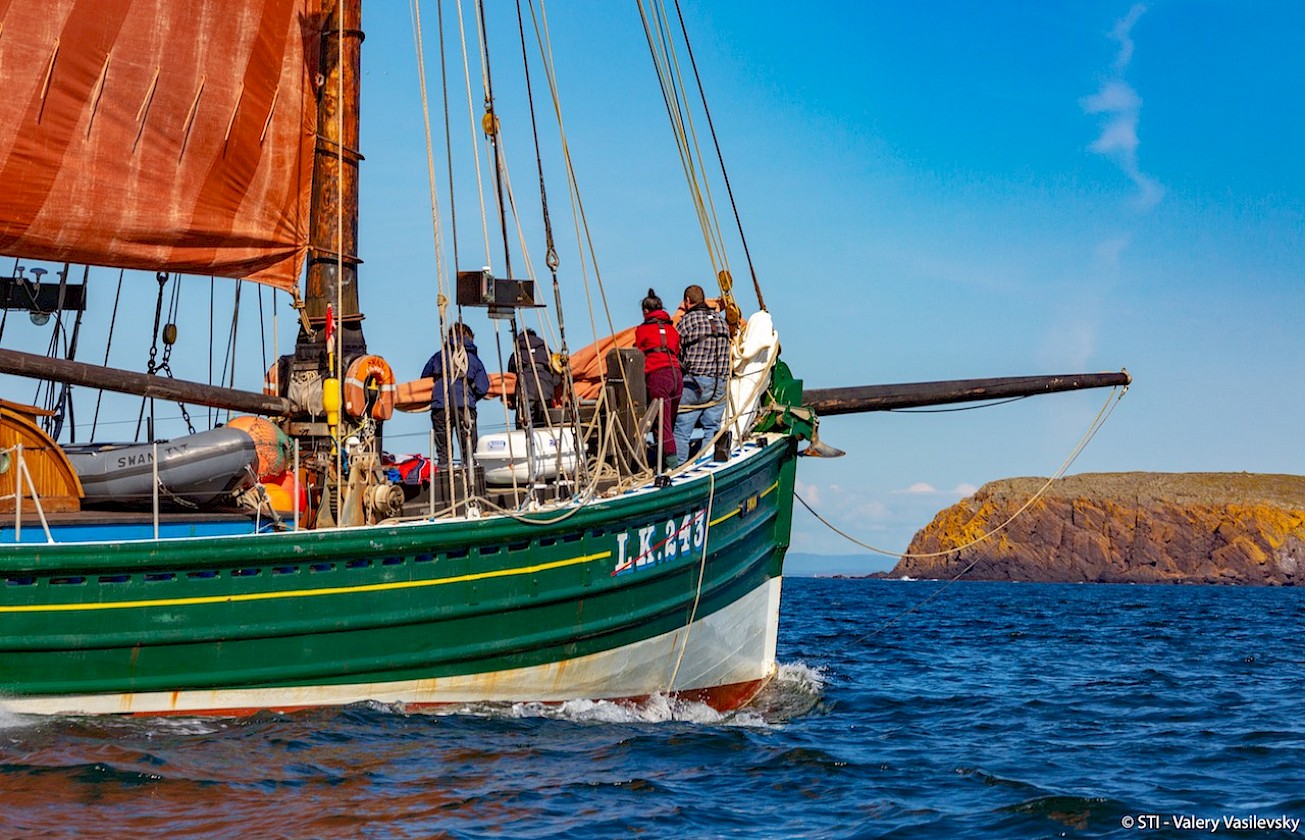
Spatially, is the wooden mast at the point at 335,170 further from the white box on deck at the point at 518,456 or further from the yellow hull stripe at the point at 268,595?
the yellow hull stripe at the point at 268,595

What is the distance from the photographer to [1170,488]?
350 ft

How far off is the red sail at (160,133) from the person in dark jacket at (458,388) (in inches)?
82.4

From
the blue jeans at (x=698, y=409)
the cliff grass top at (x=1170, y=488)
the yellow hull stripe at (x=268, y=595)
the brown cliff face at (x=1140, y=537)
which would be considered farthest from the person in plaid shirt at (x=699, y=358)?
the cliff grass top at (x=1170, y=488)

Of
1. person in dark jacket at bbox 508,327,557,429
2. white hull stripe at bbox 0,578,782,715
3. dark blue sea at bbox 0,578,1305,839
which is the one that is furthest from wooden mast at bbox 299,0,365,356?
dark blue sea at bbox 0,578,1305,839

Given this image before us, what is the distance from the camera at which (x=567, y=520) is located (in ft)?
36.0

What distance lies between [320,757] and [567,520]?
2748 mm

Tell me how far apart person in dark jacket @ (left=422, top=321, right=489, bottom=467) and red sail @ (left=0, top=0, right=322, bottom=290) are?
2094mm

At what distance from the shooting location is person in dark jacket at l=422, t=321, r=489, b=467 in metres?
11.8

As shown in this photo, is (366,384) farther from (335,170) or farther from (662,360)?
(662,360)

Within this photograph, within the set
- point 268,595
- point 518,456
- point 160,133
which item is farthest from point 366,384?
point 160,133

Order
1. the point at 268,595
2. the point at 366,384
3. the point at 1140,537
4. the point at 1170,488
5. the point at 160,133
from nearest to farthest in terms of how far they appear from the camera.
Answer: the point at 268,595 < the point at 366,384 < the point at 160,133 < the point at 1140,537 < the point at 1170,488

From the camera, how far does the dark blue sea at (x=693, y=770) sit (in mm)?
Result: 7816

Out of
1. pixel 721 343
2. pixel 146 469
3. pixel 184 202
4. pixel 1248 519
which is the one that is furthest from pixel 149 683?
pixel 1248 519

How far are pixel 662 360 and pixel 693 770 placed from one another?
4.47 meters
